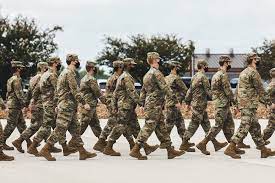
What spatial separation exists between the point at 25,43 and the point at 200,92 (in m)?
28.8

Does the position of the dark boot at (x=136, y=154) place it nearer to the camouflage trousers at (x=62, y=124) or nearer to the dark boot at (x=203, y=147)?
the camouflage trousers at (x=62, y=124)

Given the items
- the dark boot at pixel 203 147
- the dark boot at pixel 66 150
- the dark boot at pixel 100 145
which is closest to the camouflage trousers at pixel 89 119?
the dark boot at pixel 100 145

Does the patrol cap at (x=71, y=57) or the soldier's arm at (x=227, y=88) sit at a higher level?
the patrol cap at (x=71, y=57)

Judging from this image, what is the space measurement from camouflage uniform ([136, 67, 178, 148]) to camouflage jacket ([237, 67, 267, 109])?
1350mm

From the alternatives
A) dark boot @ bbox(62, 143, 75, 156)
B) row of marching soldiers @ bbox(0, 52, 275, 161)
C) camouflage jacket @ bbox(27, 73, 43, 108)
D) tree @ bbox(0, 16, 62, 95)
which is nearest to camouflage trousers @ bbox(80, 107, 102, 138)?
row of marching soldiers @ bbox(0, 52, 275, 161)

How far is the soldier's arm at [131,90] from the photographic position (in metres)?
12.9

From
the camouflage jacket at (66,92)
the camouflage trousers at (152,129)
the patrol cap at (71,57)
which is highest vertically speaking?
the patrol cap at (71,57)

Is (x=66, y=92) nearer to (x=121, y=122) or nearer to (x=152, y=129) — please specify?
(x=121, y=122)

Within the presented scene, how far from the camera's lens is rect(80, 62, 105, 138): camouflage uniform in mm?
14234

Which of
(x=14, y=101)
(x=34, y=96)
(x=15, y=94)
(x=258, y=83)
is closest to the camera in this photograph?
(x=258, y=83)

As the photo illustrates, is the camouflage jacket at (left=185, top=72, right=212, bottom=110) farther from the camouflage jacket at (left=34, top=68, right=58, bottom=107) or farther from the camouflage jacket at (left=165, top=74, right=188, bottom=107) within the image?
the camouflage jacket at (left=34, top=68, right=58, bottom=107)

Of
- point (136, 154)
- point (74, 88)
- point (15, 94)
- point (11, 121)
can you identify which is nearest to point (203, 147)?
point (136, 154)

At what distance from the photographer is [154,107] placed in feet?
41.7

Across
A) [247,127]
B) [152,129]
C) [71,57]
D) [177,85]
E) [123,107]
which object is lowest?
[152,129]
